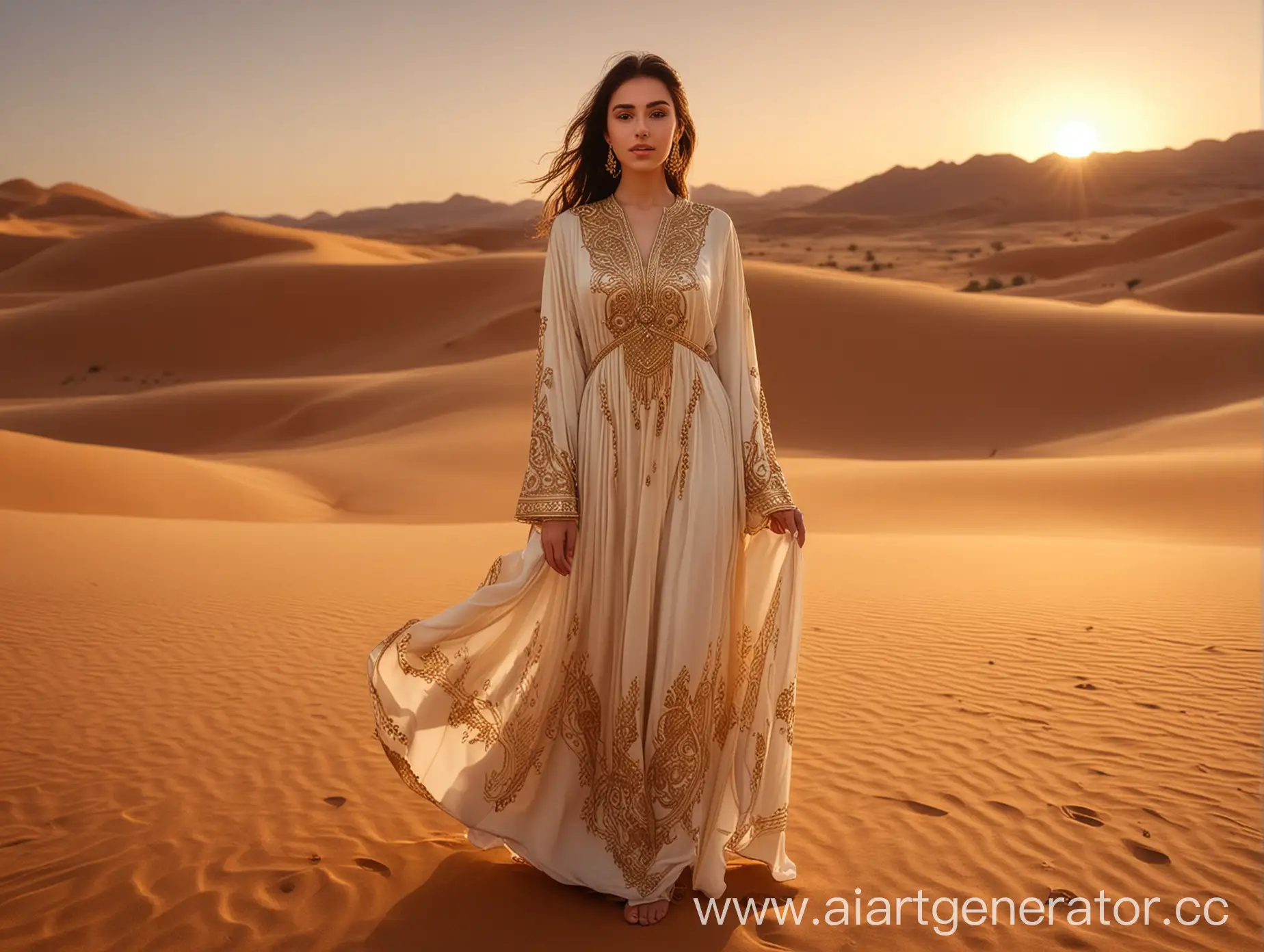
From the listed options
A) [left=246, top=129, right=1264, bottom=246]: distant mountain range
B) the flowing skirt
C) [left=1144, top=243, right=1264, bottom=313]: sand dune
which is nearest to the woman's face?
the flowing skirt

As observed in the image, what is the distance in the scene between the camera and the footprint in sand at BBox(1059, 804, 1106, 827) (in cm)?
455

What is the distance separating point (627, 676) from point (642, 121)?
70.9 inches

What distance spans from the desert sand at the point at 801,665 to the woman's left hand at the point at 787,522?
129cm

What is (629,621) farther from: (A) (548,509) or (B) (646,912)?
(B) (646,912)

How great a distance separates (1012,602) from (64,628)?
696 centimetres

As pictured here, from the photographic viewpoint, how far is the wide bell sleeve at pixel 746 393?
3.66 m

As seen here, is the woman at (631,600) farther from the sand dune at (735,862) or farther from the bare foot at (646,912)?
the sand dune at (735,862)

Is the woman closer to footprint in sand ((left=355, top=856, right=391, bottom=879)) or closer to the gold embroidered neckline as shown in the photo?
the gold embroidered neckline

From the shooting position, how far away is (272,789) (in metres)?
4.90

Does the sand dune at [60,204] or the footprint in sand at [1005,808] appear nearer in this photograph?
the footprint in sand at [1005,808]

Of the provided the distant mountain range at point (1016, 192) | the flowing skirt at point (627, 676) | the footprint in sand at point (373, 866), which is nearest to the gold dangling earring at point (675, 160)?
the flowing skirt at point (627, 676)

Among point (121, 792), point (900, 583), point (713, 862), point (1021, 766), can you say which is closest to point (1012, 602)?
point (900, 583)

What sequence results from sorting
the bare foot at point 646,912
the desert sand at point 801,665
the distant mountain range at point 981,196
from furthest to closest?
the distant mountain range at point 981,196, the desert sand at point 801,665, the bare foot at point 646,912

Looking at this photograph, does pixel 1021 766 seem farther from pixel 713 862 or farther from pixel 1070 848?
pixel 713 862
